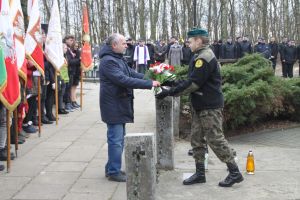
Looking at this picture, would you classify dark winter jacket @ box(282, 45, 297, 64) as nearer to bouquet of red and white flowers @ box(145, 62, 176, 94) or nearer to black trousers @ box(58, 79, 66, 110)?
black trousers @ box(58, 79, 66, 110)

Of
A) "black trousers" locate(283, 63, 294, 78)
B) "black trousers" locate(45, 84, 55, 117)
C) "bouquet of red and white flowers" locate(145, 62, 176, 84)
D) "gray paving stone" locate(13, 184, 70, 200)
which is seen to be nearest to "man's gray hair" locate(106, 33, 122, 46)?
"bouquet of red and white flowers" locate(145, 62, 176, 84)

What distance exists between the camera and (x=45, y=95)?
36.1 ft

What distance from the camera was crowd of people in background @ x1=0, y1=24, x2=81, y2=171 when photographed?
8.46m

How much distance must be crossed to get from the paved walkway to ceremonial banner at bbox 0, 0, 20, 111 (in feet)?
3.42

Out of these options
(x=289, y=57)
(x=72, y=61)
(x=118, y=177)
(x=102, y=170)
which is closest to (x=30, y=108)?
(x=72, y=61)

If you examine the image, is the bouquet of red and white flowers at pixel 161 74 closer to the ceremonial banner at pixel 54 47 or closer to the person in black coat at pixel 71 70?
the ceremonial banner at pixel 54 47

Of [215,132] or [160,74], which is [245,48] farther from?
A: [215,132]

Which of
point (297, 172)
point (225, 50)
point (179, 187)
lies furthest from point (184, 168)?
point (225, 50)

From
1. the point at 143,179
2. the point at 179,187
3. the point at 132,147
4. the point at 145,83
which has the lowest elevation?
the point at 179,187

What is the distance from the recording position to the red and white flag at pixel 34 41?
898 cm

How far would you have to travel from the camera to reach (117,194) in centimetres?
607

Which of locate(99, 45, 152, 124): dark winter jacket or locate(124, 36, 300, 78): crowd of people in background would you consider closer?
locate(99, 45, 152, 124): dark winter jacket

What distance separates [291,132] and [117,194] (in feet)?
17.6

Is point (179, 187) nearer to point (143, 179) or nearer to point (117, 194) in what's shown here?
point (117, 194)
